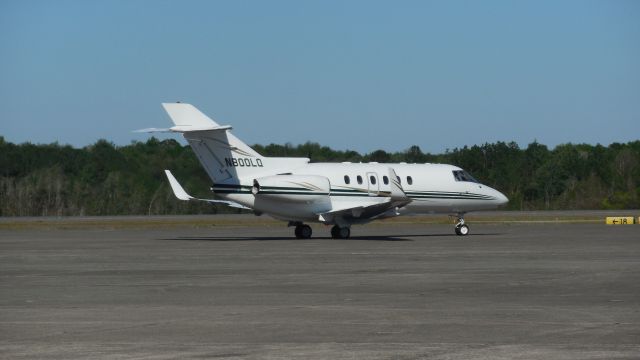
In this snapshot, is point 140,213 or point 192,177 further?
point 140,213

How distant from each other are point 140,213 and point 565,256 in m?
57.4

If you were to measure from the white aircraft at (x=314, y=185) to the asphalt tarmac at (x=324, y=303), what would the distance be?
23.8ft

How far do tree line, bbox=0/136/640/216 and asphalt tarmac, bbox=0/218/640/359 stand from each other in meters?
43.1

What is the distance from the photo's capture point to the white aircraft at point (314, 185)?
4175 cm

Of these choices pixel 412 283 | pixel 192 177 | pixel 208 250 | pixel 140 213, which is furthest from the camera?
pixel 140 213

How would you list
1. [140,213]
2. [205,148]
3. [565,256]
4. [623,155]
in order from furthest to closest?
[623,155] < [140,213] < [205,148] < [565,256]

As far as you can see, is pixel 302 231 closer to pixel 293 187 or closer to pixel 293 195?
pixel 293 195

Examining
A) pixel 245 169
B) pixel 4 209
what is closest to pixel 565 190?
pixel 4 209

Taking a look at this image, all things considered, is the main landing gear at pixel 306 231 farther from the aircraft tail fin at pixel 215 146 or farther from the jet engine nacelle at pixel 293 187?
the aircraft tail fin at pixel 215 146

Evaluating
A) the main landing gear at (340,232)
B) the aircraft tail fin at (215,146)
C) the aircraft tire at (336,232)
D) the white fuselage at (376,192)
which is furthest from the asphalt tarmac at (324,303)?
the aircraft tire at (336,232)

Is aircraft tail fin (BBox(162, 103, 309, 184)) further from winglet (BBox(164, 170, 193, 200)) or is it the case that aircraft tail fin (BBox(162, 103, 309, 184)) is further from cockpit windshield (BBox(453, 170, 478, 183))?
cockpit windshield (BBox(453, 170, 478, 183))

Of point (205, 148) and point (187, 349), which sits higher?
point (205, 148)

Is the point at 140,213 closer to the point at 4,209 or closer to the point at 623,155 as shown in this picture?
the point at 4,209

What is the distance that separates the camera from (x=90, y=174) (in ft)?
303
